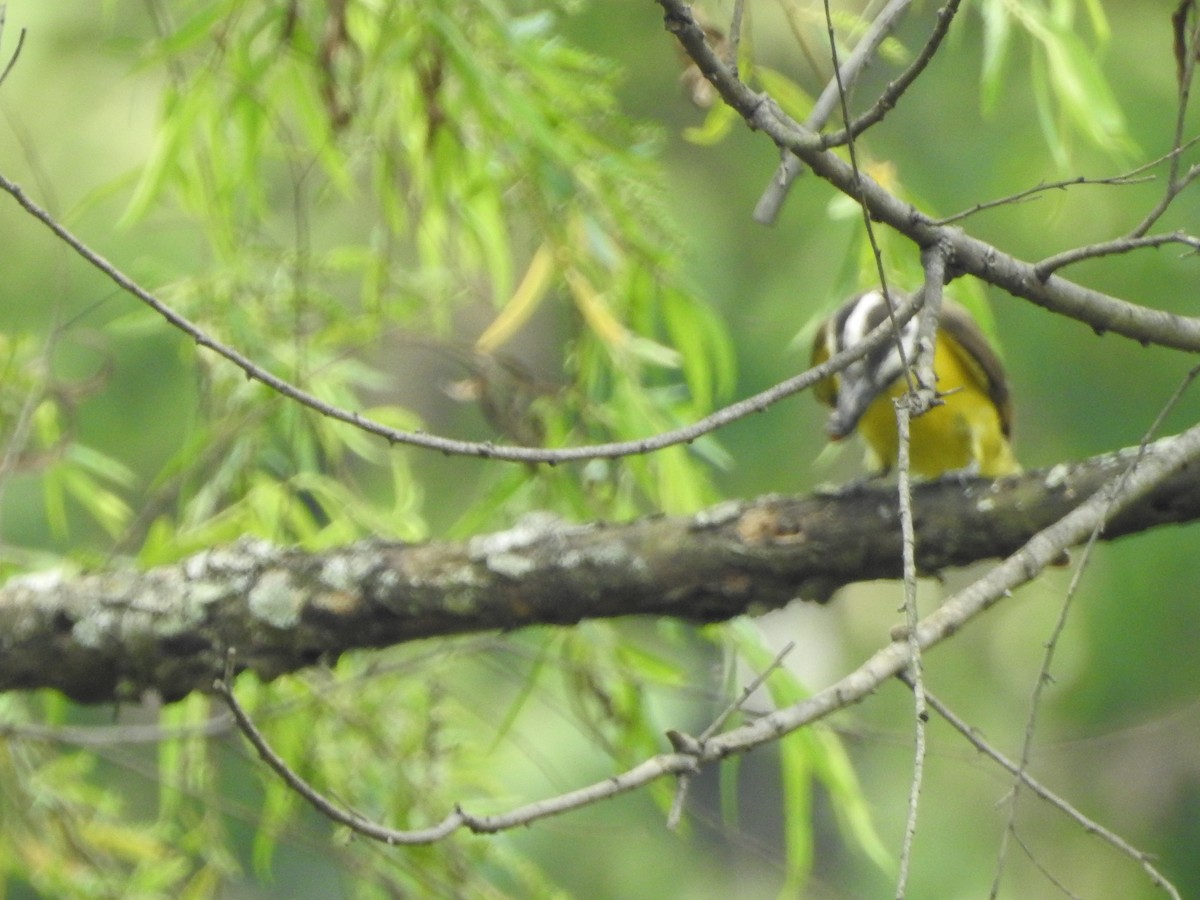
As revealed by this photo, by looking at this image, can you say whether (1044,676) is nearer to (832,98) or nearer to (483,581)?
(832,98)

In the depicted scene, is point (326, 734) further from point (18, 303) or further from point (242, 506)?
point (18, 303)

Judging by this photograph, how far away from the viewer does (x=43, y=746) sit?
219 centimetres

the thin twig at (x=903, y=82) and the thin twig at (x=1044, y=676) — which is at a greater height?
the thin twig at (x=903, y=82)

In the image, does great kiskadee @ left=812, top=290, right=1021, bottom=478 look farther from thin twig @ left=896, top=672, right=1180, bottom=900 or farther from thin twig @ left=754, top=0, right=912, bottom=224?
thin twig @ left=896, top=672, right=1180, bottom=900

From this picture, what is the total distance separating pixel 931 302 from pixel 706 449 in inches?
33.3

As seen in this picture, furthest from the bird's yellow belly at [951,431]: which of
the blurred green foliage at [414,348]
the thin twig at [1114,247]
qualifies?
the thin twig at [1114,247]

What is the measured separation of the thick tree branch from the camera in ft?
5.03

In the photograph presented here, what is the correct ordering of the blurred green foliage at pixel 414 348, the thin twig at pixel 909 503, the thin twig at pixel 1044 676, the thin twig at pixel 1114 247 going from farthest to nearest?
the blurred green foliage at pixel 414 348 < the thin twig at pixel 1114 247 < the thin twig at pixel 1044 676 < the thin twig at pixel 909 503

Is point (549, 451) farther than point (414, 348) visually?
No

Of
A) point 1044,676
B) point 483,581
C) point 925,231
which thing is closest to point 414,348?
point 483,581

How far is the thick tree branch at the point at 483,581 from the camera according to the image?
153 cm

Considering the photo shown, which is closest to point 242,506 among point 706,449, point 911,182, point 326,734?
point 326,734

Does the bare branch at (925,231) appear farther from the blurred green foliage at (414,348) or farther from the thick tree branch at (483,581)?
the blurred green foliage at (414,348)

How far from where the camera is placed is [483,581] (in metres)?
1.63
